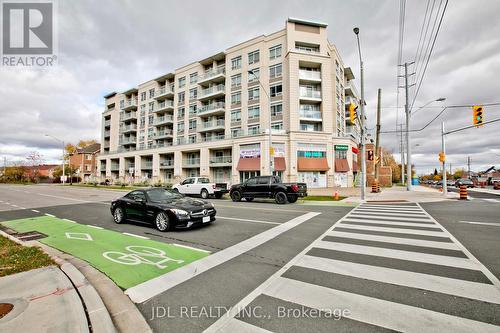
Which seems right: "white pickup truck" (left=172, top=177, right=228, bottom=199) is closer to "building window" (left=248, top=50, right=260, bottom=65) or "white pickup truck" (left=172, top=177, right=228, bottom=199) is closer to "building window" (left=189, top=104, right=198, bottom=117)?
"building window" (left=248, top=50, right=260, bottom=65)

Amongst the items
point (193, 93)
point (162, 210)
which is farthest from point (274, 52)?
point (162, 210)

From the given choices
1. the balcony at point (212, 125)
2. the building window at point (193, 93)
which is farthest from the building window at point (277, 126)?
the building window at point (193, 93)

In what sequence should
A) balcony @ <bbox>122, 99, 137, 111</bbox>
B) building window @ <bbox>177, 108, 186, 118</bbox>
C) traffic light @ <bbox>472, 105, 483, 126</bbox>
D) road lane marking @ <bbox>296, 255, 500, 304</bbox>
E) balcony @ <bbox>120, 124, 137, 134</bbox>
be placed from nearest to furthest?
road lane marking @ <bbox>296, 255, 500, 304</bbox> < traffic light @ <bbox>472, 105, 483, 126</bbox> < building window @ <bbox>177, 108, 186, 118</bbox> < balcony @ <bbox>120, 124, 137, 134</bbox> < balcony @ <bbox>122, 99, 137, 111</bbox>

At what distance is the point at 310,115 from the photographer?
3369 centimetres

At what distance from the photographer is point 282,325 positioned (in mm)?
2637

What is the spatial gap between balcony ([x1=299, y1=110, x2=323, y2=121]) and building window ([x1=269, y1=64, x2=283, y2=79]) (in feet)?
22.9

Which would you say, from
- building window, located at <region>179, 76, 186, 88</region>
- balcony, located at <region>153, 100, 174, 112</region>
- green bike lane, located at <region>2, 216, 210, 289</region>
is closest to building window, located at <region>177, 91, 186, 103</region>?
building window, located at <region>179, 76, 186, 88</region>

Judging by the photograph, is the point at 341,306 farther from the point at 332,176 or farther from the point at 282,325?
the point at 332,176

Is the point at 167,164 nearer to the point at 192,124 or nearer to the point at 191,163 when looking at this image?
the point at 191,163

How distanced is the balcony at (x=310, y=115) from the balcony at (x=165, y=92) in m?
28.7

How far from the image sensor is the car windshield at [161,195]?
820 centimetres

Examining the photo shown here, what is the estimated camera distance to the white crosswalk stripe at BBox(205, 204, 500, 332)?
8.75ft

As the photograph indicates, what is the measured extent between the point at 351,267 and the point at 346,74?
5114cm

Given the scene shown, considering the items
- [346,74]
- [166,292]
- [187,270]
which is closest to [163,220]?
[187,270]
